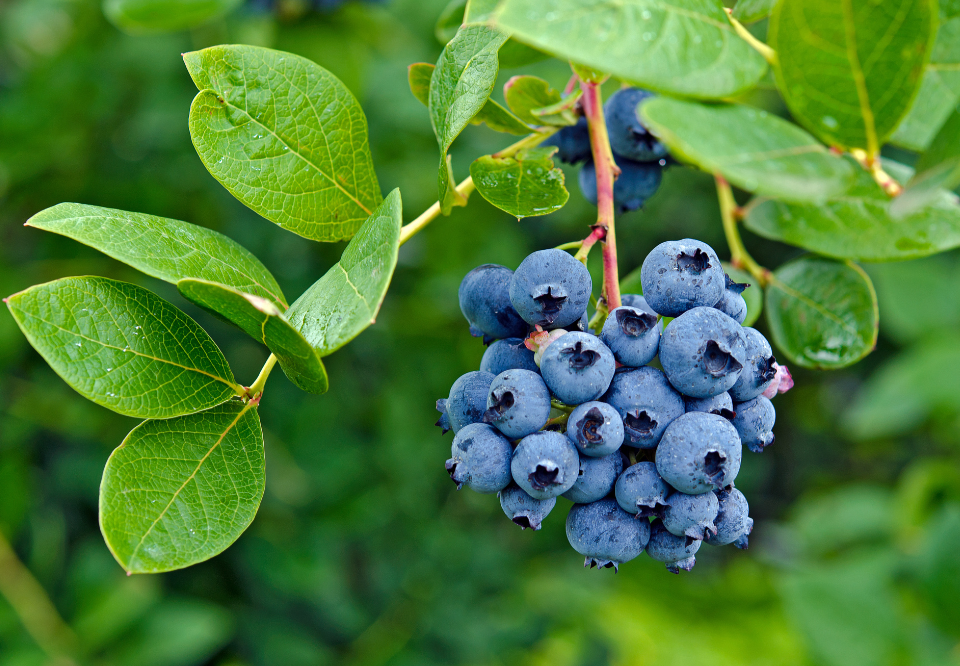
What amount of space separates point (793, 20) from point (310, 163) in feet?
1.82

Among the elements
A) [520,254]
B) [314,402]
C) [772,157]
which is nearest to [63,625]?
[314,402]

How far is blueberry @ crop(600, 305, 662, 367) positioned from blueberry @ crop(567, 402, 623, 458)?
60 mm

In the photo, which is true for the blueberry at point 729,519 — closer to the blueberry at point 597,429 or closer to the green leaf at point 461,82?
the blueberry at point 597,429

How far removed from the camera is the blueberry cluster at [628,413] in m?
0.72

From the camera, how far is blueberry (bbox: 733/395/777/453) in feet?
2.62

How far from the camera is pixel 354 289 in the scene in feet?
2.24

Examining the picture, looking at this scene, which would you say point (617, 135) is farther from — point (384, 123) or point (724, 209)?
point (384, 123)

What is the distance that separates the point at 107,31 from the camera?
7.63 ft

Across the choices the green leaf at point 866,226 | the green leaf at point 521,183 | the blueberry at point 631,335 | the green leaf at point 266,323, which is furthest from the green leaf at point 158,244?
the green leaf at point 866,226

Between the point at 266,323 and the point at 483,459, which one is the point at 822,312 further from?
the point at 266,323

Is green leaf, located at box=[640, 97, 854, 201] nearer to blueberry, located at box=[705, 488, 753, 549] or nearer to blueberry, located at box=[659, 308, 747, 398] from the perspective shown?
blueberry, located at box=[659, 308, 747, 398]

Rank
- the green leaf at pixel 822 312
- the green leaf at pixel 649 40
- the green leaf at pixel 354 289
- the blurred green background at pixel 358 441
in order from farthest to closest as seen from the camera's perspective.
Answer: the blurred green background at pixel 358 441
the green leaf at pixel 822 312
the green leaf at pixel 354 289
the green leaf at pixel 649 40

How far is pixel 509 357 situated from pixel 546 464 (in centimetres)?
16

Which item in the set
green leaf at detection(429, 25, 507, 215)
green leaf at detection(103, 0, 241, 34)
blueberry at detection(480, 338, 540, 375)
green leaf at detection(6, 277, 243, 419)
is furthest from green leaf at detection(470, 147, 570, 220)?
green leaf at detection(103, 0, 241, 34)
